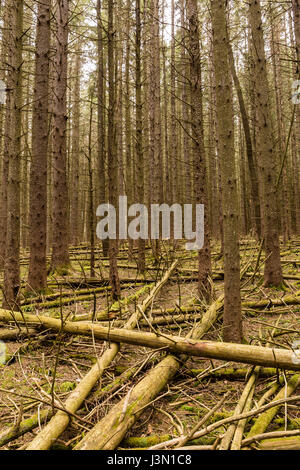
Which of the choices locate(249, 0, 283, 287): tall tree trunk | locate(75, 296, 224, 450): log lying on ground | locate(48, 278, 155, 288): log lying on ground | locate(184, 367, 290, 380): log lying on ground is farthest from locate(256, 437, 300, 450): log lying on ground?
locate(48, 278, 155, 288): log lying on ground

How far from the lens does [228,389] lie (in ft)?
9.53

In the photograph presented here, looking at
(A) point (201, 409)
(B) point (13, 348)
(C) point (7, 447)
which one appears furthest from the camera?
(B) point (13, 348)

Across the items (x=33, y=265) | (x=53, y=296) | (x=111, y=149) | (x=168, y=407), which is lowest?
(x=168, y=407)

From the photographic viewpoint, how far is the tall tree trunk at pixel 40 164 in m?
5.99

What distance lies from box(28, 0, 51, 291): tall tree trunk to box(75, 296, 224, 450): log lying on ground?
3.84 meters

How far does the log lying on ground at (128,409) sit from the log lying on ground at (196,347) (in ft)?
0.64

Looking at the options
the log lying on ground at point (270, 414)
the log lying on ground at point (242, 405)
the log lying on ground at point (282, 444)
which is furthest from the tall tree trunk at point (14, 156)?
the log lying on ground at point (282, 444)

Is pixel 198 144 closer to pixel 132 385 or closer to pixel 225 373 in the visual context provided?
pixel 225 373

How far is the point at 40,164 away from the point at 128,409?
5.06 meters

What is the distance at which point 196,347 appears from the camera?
114 inches
